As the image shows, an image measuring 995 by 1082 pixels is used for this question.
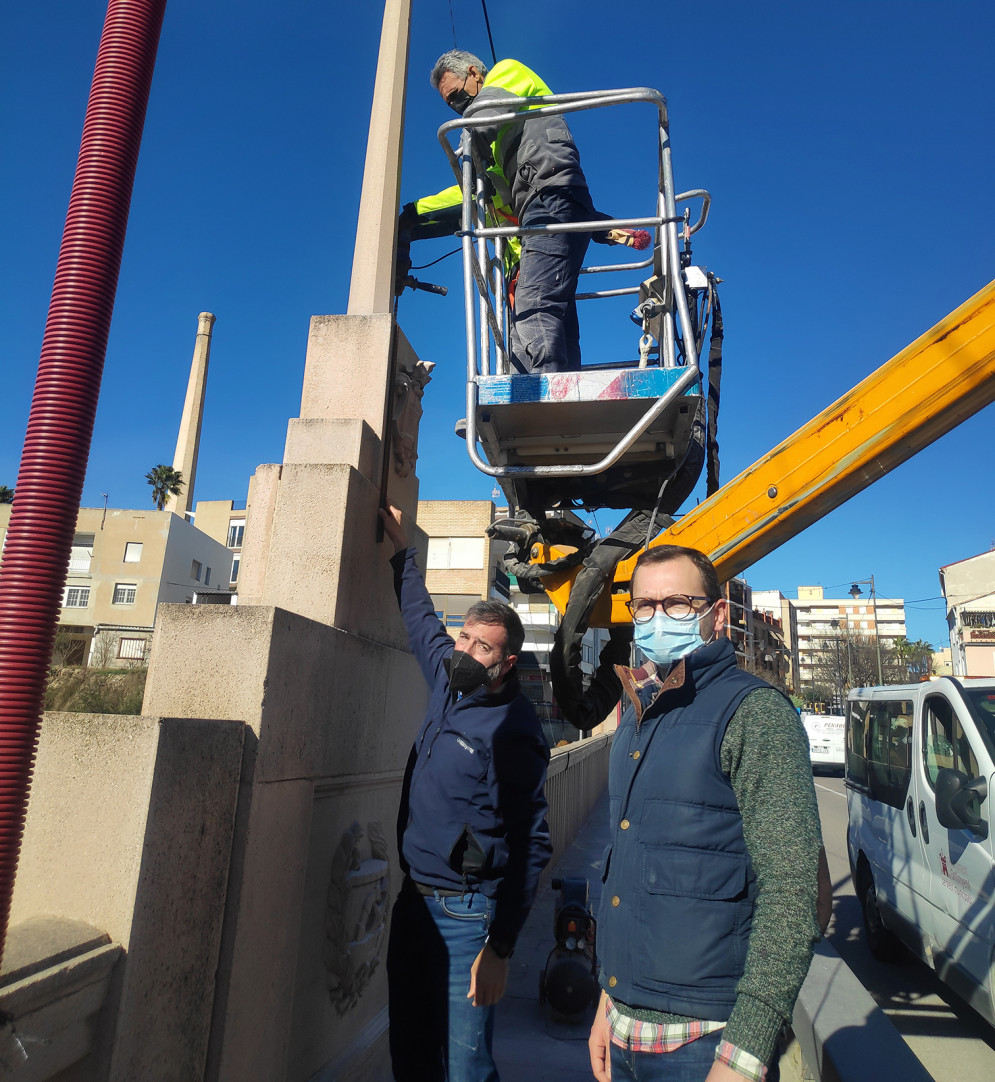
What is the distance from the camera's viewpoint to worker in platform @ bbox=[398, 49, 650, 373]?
341cm

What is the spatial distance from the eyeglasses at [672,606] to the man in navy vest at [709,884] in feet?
0.45

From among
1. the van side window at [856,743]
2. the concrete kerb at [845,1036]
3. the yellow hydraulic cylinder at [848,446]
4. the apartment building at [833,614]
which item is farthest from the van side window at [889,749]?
the apartment building at [833,614]

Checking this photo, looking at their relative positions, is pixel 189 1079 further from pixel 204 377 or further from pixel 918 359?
pixel 204 377

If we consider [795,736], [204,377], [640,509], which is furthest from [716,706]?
[204,377]

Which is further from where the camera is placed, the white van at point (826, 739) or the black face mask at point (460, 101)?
the white van at point (826, 739)

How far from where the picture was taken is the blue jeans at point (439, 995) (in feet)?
7.56

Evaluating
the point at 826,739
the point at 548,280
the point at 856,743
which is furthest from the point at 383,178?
the point at 826,739

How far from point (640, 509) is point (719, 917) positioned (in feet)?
9.29

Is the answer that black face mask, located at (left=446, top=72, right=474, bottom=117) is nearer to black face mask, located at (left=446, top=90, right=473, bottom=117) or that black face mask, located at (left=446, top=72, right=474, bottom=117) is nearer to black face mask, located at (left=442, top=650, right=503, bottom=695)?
black face mask, located at (left=446, top=90, right=473, bottom=117)

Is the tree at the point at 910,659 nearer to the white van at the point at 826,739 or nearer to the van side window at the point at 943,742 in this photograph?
the white van at the point at 826,739

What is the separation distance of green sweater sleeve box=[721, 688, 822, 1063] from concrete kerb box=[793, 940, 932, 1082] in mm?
1752

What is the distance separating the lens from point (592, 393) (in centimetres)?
320

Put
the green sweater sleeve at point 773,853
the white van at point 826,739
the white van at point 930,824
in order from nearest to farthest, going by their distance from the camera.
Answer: the green sweater sleeve at point 773,853 → the white van at point 930,824 → the white van at point 826,739

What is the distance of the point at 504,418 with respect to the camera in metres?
3.48
